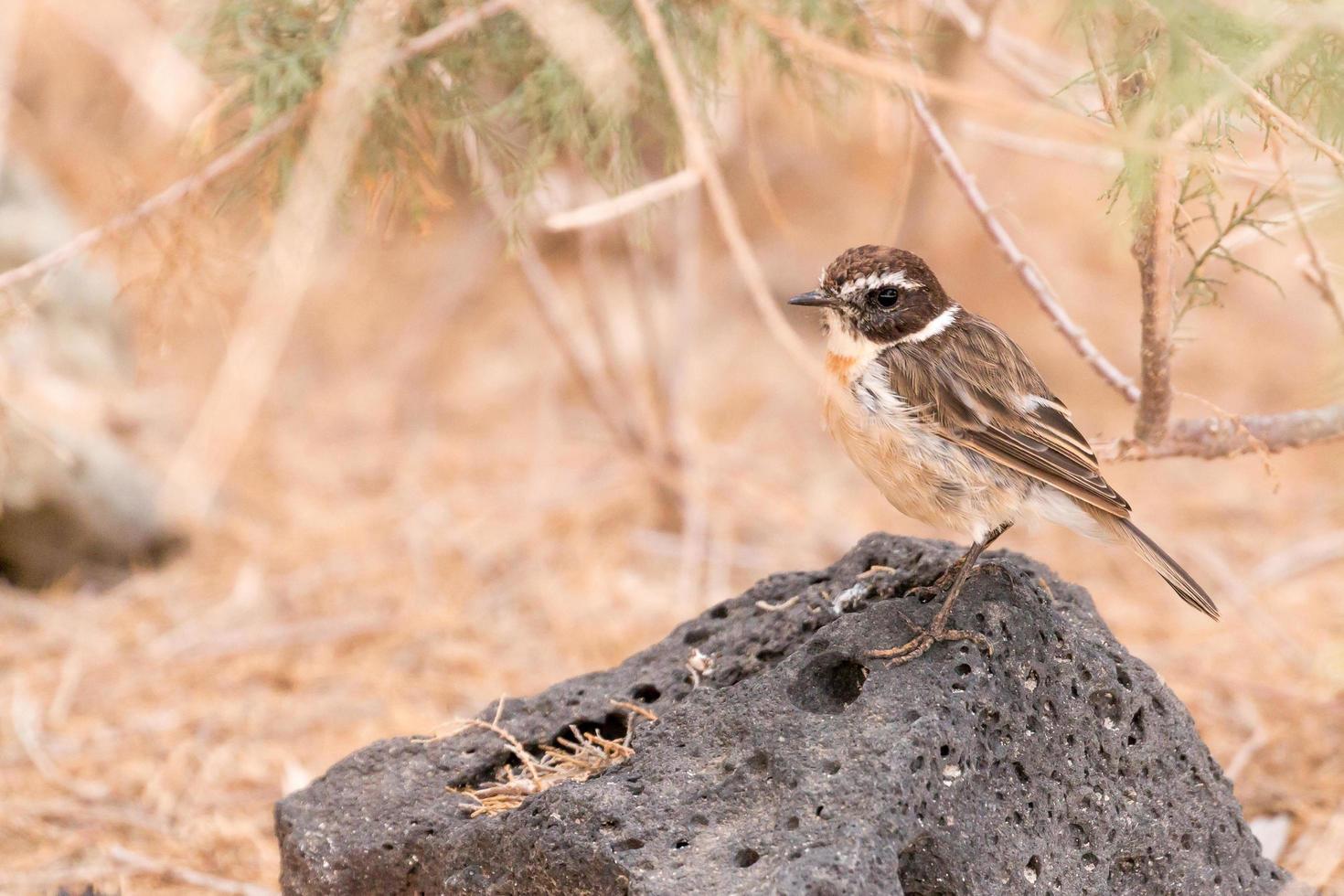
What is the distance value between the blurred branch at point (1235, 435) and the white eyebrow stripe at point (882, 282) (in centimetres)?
71

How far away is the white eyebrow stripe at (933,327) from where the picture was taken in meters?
3.62

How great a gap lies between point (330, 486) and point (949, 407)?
5342mm

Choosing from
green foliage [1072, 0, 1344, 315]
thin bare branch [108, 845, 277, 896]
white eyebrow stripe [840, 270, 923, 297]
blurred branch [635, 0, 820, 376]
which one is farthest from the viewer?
thin bare branch [108, 845, 277, 896]

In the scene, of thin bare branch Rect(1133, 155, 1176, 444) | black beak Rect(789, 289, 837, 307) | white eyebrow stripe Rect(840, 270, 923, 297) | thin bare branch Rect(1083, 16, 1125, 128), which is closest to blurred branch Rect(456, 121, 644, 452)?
black beak Rect(789, 289, 837, 307)

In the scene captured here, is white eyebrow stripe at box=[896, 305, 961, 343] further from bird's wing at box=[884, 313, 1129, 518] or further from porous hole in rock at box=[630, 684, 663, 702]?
porous hole in rock at box=[630, 684, 663, 702]

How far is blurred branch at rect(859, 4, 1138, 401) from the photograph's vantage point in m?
3.23

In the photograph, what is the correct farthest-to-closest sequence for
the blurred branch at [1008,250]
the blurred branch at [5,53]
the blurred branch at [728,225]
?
the blurred branch at [5,53] → the blurred branch at [1008,250] → the blurred branch at [728,225]

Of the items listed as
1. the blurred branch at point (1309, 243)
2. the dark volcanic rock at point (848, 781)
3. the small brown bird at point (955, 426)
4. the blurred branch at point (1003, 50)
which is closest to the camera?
the dark volcanic rock at point (848, 781)

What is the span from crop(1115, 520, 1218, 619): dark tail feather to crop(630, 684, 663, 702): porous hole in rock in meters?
1.30

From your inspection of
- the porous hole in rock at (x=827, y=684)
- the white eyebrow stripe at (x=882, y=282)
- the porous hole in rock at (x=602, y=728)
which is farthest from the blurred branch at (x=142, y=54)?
the porous hole in rock at (x=827, y=684)

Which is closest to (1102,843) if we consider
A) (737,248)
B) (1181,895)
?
(1181,895)

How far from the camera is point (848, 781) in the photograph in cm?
265

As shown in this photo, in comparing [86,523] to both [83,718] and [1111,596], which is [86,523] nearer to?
[83,718]

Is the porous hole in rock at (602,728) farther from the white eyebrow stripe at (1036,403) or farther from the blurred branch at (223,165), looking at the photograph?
the blurred branch at (223,165)
